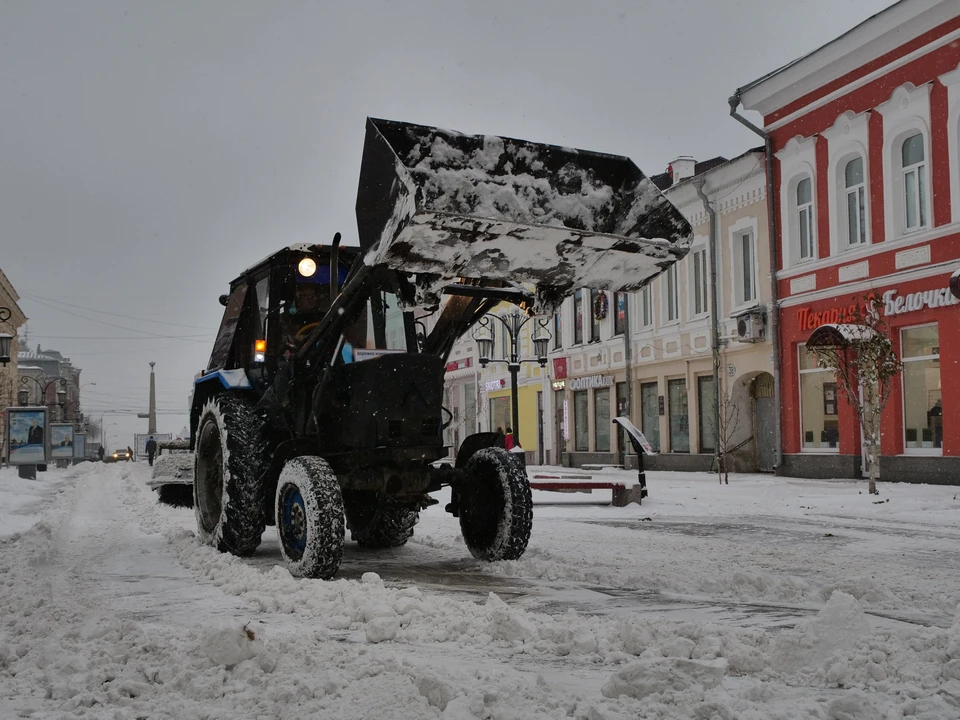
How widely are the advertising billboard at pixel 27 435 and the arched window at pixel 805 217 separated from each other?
21.8m

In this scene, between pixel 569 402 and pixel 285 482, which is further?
pixel 569 402

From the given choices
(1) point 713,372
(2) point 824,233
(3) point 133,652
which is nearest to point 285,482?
(3) point 133,652

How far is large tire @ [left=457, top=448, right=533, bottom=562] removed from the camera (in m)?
7.13

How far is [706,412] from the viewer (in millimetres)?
24484

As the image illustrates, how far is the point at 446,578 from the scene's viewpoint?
6.75m

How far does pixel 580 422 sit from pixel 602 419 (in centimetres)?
153

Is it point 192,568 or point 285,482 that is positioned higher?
point 285,482

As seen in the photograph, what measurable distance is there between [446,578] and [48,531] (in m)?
6.36

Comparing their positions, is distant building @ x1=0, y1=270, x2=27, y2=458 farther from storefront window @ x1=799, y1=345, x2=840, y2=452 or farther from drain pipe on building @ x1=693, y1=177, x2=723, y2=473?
storefront window @ x1=799, y1=345, x2=840, y2=452

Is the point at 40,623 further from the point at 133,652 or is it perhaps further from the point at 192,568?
the point at 192,568

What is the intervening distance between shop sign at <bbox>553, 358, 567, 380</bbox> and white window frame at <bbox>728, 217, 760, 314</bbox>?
31.4ft

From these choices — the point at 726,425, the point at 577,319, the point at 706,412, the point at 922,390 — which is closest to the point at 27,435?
the point at 577,319

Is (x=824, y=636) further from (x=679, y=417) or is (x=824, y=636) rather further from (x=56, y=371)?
(x=56, y=371)

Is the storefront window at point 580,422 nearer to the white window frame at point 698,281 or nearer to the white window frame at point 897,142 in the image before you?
the white window frame at point 698,281
